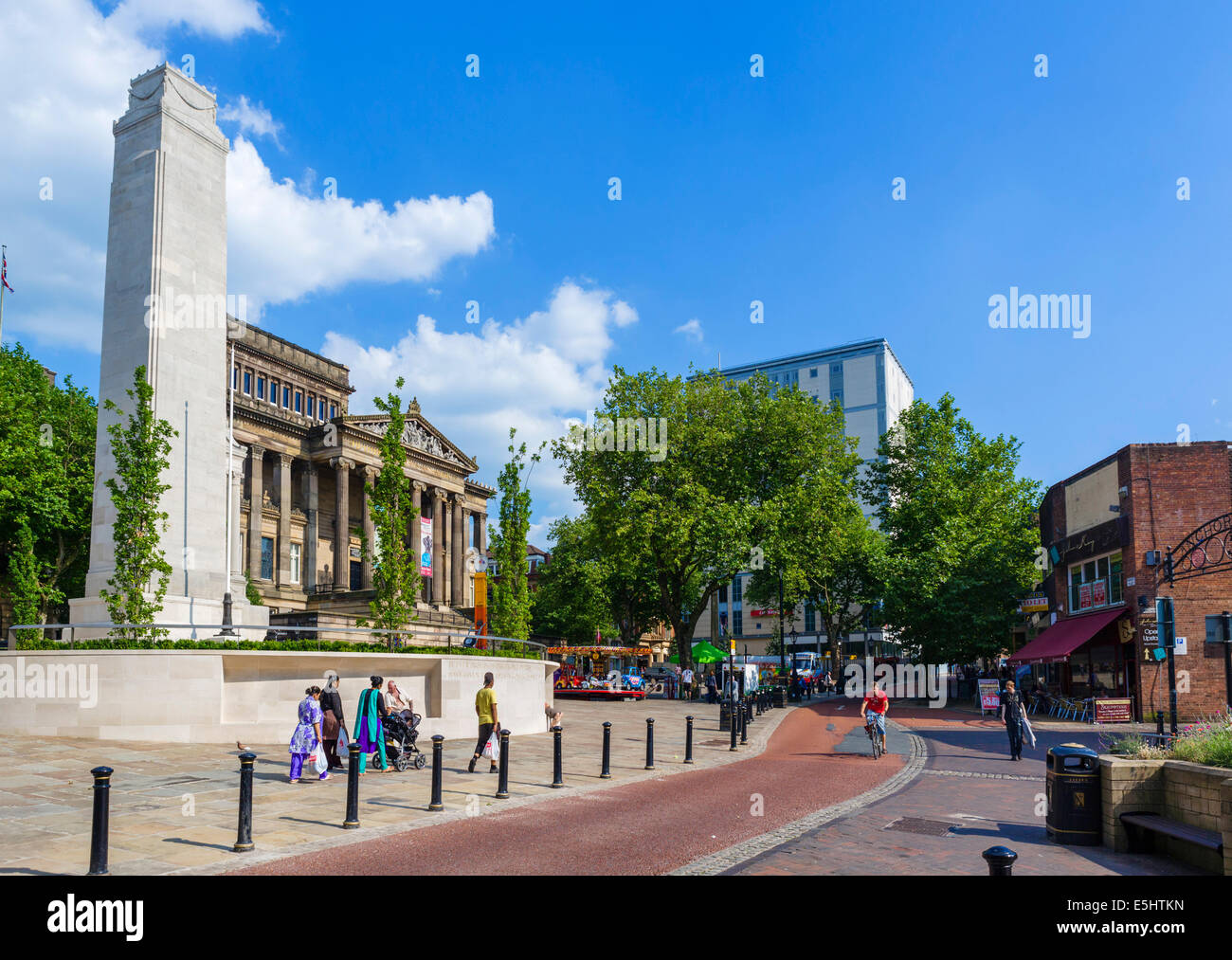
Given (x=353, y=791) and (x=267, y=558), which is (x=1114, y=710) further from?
(x=267, y=558)

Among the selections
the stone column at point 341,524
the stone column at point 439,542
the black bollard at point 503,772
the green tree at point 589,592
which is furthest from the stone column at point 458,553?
the black bollard at point 503,772

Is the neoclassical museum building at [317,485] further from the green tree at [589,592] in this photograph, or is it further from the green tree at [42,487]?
the green tree at [42,487]

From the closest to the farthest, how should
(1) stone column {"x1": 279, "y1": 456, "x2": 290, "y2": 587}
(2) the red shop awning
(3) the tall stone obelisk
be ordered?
(3) the tall stone obelisk < (2) the red shop awning < (1) stone column {"x1": 279, "y1": 456, "x2": 290, "y2": 587}

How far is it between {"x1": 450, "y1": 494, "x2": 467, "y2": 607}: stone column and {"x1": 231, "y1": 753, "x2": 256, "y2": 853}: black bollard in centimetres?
6070

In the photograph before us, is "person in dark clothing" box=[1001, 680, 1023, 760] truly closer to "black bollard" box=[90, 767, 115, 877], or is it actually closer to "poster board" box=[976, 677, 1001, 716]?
"poster board" box=[976, 677, 1001, 716]

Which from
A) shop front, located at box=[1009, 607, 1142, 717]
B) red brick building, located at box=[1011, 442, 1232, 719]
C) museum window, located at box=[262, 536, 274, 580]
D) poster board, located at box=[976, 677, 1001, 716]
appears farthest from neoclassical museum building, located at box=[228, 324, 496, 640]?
red brick building, located at box=[1011, 442, 1232, 719]

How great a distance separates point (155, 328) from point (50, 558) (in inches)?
948

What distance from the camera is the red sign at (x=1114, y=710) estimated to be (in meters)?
27.6

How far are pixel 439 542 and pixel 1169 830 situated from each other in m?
62.9

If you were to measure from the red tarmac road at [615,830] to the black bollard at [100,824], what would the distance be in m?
1.29

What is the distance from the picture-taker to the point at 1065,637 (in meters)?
32.9

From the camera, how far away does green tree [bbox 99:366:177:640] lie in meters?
19.6

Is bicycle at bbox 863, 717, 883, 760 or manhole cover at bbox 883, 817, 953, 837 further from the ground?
manhole cover at bbox 883, 817, 953, 837

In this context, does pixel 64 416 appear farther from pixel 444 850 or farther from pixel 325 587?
pixel 444 850
